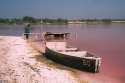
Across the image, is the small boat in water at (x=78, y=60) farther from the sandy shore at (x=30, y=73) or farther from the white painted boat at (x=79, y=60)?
the sandy shore at (x=30, y=73)

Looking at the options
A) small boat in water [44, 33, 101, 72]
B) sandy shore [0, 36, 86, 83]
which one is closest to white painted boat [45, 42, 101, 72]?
small boat in water [44, 33, 101, 72]

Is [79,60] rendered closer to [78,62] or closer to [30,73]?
[78,62]

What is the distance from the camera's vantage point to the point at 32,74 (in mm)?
13148

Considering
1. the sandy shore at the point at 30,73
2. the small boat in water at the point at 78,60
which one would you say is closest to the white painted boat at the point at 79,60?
the small boat in water at the point at 78,60

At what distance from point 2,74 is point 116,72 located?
7.20 meters

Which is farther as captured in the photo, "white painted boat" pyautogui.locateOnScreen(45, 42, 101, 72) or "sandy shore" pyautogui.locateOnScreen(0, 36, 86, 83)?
"white painted boat" pyautogui.locateOnScreen(45, 42, 101, 72)

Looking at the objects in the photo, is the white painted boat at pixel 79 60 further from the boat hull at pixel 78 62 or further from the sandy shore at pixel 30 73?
the sandy shore at pixel 30 73

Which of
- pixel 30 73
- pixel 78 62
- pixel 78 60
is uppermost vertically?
pixel 78 60

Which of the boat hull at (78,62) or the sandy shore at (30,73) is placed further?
the boat hull at (78,62)

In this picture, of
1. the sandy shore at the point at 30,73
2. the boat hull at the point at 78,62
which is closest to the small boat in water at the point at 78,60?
the boat hull at the point at 78,62

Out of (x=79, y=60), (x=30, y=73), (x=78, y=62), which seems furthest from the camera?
(x=78, y=62)

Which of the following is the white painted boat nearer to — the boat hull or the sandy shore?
the boat hull

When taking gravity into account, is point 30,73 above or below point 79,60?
below

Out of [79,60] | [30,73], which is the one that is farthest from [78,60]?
[30,73]
